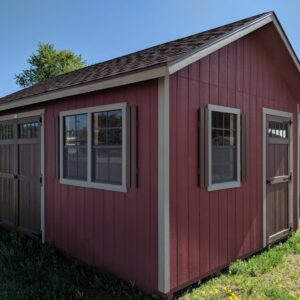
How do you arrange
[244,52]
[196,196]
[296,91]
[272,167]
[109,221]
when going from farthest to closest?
[296,91], [272,167], [244,52], [109,221], [196,196]

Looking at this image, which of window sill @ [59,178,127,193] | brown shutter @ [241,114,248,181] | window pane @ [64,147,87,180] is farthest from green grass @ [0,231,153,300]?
brown shutter @ [241,114,248,181]

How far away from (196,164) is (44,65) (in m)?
31.0

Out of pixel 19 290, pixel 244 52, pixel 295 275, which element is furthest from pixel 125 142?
pixel 295 275

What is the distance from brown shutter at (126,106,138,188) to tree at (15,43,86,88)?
29.6m

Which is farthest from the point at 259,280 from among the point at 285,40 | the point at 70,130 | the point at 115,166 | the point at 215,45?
the point at 285,40

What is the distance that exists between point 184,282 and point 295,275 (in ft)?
5.37

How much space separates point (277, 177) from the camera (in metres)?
5.45

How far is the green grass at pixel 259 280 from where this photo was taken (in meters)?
3.43

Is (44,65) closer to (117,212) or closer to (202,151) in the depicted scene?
(117,212)

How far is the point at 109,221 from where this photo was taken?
3953mm

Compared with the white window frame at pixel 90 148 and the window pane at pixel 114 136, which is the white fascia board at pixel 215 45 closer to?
the white window frame at pixel 90 148

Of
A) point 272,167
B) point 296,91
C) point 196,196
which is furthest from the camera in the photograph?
point 296,91

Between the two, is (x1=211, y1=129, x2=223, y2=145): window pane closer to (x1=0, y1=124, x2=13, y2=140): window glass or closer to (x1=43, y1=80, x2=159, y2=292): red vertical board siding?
(x1=43, y1=80, x2=159, y2=292): red vertical board siding

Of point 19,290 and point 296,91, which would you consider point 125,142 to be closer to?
point 19,290
